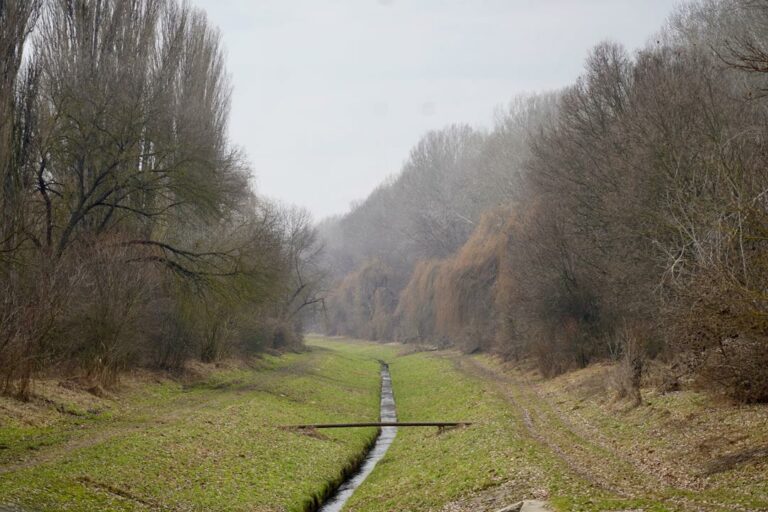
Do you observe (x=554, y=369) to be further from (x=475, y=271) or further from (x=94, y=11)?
(x=94, y=11)

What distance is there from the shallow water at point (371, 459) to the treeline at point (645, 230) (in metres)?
8.20

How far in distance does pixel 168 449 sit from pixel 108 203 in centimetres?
1444

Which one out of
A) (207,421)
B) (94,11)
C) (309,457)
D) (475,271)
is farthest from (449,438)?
(475,271)

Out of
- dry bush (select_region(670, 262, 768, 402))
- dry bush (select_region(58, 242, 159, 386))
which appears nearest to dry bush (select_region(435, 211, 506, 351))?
dry bush (select_region(58, 242, 159, 386))

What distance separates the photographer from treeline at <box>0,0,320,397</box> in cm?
2581

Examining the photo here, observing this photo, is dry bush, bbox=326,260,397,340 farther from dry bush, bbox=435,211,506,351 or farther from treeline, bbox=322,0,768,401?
dry bush, bbox=435,211,506,351

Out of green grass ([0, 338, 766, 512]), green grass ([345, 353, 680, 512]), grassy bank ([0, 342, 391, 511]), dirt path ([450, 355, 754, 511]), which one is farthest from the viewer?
grassy bank ([0, 342, 391, 511])

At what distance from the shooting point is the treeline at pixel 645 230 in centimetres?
1625

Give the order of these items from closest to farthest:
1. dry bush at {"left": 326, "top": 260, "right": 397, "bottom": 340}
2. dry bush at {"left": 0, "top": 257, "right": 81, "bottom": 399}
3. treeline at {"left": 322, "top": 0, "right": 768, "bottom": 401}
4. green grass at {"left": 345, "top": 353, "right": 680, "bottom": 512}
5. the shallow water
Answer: green grass at {"left": 345, "top": 353, "right": 680, "bottom": 512} → treeline at {"left": 322, "top": 0, "right": 768, "bottom": 401} → the shallow water → dry bush at {"left": 0, "top": 257, "right": 81, "bottom": 399} → dry bush at {"left": 326, "top": 260, "right": 397, "bottom": 340}

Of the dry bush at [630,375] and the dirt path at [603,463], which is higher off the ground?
the dry bush at [630,375]

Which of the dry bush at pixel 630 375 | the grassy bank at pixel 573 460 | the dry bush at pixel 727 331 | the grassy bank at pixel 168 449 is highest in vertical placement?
the dry bush at pixel 727 331

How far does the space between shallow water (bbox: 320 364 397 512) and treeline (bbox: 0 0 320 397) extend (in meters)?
7.97

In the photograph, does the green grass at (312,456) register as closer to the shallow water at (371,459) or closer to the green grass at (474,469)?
the green grass at (474,469)

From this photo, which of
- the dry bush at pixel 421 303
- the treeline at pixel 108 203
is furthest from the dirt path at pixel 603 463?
the dry bush at pixel 421 303
